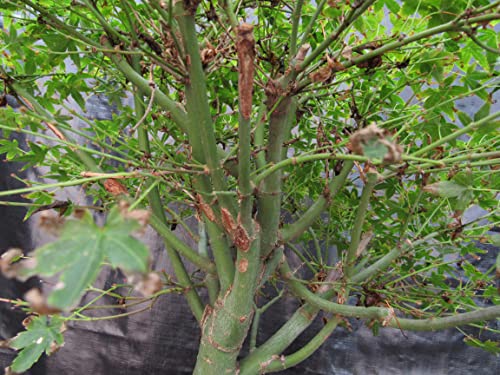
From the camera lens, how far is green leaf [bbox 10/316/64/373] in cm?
33

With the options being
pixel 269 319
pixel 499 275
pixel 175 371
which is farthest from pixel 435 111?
pixel 175 371

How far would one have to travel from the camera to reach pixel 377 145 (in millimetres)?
195

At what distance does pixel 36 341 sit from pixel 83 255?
0.84 ft

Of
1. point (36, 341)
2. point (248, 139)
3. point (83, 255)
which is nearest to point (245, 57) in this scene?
point (248, 139)

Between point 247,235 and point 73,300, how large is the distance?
316 millimetres

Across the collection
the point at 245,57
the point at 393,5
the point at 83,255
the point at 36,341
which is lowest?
the point at 36,341

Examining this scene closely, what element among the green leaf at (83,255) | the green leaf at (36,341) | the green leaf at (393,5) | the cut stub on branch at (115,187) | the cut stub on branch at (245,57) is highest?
the green leaf at (393,5)

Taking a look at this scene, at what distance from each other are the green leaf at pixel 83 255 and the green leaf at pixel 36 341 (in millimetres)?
195

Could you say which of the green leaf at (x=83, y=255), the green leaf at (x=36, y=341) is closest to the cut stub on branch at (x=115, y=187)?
the green leaf at (x=36, y=341)

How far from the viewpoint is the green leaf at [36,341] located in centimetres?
33

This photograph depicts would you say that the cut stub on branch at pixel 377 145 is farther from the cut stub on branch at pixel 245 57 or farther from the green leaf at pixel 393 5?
the green leaf at pixel 393 5

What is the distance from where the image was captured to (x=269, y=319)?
1.17 meters

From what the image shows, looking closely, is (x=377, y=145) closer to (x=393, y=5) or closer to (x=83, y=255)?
(x=83, y=255)

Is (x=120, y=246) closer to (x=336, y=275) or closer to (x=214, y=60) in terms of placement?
(x=214, y=60)
